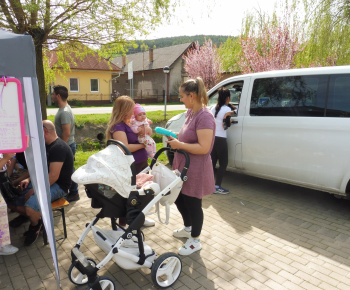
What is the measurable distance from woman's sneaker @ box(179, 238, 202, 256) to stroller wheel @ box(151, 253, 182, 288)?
0.43 meters

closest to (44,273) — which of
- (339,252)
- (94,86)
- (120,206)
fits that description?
(120,206)

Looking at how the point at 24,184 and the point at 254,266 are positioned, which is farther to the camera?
the point at 24,184

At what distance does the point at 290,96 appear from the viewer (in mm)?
4625

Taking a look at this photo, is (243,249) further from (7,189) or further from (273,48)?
(273,48)

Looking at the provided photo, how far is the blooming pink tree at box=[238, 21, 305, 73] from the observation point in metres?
14.7

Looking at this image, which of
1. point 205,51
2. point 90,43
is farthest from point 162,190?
point 205,51

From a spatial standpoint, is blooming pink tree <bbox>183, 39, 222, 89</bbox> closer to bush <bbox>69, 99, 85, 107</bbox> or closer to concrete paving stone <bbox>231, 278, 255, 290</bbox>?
bush <bbox>69, 99, 85, 107</bbox>

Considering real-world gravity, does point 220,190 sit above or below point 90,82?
below

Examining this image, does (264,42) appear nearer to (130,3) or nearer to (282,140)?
(130,3)

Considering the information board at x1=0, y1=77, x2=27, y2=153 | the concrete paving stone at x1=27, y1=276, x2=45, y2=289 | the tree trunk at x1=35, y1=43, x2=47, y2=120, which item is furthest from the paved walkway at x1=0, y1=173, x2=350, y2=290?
the tree trunk at x1=35, y1=43, x2=47, y2=120

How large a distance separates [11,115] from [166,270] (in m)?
1.95

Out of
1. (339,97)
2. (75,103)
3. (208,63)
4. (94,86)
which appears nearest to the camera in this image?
(339,97)

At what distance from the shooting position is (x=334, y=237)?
3830 millimetres

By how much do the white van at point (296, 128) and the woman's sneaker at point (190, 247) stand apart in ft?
6.92
